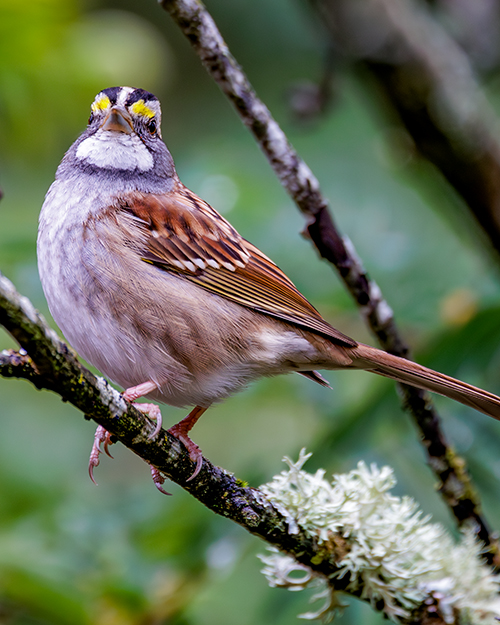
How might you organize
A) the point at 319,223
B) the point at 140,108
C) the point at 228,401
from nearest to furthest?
1. the point at 319,223
2. the point at 140,108
3. the point at 228,401

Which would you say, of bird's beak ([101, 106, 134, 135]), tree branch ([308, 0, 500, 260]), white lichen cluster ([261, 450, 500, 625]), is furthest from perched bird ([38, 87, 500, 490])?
tree branch ([308, 0, 500, 260])

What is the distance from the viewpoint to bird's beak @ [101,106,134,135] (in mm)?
2615

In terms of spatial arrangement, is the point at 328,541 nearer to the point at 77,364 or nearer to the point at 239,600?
the point at 77,364

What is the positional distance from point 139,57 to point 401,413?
221 centimetres

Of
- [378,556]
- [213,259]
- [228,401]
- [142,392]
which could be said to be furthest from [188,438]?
[228,401]

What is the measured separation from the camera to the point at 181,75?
7.07 metres

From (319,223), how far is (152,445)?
91cm

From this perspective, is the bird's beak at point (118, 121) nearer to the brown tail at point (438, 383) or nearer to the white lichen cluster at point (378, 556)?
the brown tail at point (438, 383)

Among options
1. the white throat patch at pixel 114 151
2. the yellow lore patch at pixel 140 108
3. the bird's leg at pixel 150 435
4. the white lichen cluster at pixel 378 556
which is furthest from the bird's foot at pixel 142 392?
the yellow lore patch at pixel 140 108

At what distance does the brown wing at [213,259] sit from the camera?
2.54 meters

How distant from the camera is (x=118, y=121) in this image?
2637 millimetres

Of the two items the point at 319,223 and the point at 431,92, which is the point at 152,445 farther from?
the point at 431,92

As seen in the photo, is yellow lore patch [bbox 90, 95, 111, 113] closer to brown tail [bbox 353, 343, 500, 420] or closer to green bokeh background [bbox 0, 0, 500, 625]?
green bokeh background [bbox 0, 0, 500, 625]

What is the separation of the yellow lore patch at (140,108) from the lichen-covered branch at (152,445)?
1.41 meters
